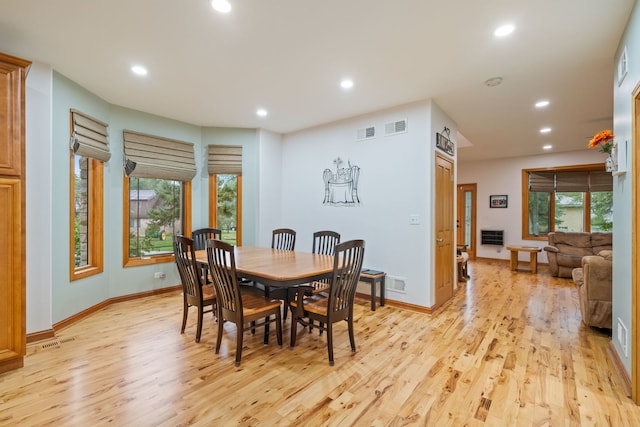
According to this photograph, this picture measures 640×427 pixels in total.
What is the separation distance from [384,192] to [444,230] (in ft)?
3.22

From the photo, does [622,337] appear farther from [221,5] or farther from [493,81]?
[221,5]

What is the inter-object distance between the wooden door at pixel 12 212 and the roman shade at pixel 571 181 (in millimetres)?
9056

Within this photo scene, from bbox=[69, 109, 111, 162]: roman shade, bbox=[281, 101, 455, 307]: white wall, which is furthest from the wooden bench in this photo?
bbox=[69, 109, 111, 162]: roman shade

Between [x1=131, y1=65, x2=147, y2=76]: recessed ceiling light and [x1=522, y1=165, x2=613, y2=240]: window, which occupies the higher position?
[x1=131, y1=65, x2=147, y2=76]: recessed ceiling light

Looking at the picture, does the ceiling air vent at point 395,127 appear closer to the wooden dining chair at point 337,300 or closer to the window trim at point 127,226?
the wooden dining chair at point 337,300

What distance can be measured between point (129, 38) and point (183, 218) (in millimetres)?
2880

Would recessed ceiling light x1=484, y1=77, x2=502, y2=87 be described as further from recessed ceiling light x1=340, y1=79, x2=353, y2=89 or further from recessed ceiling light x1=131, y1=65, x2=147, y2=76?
recessed ceiling light x1=131, y1=65, x2=147, y2=76

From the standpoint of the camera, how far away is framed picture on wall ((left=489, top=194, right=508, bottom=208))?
7754mm

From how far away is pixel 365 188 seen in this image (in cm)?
439

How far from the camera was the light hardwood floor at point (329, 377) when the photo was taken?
1.88m

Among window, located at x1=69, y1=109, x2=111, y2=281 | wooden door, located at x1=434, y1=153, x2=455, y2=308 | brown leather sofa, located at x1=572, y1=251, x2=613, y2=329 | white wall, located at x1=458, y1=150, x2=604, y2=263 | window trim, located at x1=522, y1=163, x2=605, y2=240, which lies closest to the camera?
brown leather sofa, located at x1=572, y1=251, x2=613, y2=329

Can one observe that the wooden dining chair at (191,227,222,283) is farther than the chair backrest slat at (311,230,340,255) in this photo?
Yes


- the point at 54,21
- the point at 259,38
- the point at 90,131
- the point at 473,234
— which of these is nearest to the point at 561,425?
the point at 259,38

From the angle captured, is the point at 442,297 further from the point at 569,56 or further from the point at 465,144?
the point at 465,144
